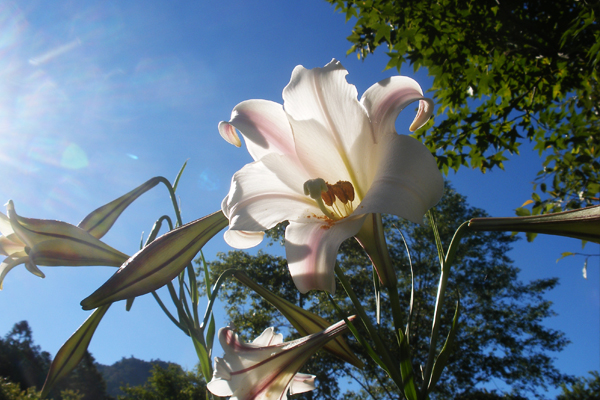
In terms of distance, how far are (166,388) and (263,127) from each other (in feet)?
40.6

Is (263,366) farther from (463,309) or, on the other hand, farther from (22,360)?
(22,360)

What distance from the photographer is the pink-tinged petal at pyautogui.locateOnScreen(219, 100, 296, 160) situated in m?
0.49

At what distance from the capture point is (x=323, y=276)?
15.7 inches

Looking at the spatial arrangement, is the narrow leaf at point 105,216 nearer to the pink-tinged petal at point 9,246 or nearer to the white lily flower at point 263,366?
the pink-tinged petal at point 9,246

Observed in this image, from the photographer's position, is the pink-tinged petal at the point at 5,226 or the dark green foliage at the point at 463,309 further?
the dark green foliage at the point at 463,309

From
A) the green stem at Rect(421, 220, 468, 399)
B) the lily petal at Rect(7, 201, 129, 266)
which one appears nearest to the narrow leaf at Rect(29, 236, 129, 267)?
the lily petal at Rect(7, 201, 129, 266)

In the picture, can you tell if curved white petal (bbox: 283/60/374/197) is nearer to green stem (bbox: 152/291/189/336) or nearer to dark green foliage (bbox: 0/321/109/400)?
green stem (bbox: 152/291/189/336)

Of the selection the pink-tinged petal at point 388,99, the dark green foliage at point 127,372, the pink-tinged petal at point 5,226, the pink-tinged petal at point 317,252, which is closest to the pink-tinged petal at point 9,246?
the pink-tinged petal at point 5,226

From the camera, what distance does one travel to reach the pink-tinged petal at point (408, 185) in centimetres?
36

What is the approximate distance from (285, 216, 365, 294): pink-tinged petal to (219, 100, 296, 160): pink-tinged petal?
15cm

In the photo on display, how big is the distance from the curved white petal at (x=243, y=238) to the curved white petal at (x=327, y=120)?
0.14 metres

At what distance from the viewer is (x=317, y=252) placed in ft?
1.35

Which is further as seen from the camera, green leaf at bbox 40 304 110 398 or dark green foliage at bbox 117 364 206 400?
dark green foliage at bbox 117 364 206 400

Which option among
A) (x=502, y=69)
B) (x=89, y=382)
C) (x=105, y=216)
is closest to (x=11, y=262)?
(x=105, y=216)
